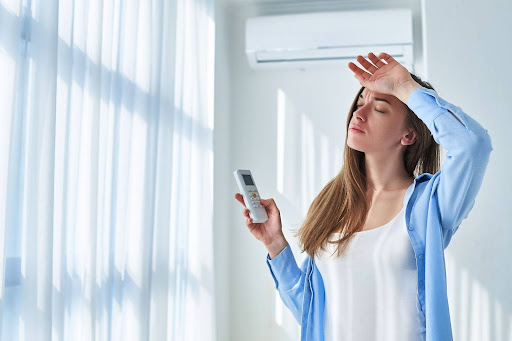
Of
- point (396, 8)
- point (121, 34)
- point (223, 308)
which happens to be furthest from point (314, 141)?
point (121, 34)

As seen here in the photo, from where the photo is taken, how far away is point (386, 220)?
1380mm

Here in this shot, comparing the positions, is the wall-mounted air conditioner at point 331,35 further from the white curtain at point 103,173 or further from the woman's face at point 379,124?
the woman's face at point 379,124

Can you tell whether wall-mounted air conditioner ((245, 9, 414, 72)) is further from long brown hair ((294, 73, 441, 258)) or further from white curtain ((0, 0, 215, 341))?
long brown hair ((294, 73, 441, 258))

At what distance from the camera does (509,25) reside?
222 centimetres

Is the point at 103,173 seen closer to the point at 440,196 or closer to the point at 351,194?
the point at 351,194

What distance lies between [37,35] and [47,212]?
1.22 ft

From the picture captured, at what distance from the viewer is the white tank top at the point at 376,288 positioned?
49.8 inches

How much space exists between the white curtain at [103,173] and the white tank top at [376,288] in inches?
24.1

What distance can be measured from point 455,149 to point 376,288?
1.33 feet

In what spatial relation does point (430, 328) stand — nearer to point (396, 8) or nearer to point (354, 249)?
point (354, 249)

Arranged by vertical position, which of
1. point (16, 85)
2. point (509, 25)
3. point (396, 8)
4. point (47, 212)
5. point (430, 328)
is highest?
point (396, 8)

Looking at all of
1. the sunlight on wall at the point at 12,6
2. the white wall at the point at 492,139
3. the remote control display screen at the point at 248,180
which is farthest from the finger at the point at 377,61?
the white wall at the point at 492,139

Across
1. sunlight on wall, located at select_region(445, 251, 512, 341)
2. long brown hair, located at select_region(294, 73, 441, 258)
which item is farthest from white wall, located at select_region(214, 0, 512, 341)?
long brown hair, located at select_region(294, 73, 441, 258)

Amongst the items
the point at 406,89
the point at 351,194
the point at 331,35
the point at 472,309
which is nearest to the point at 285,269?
the point at 351,194
